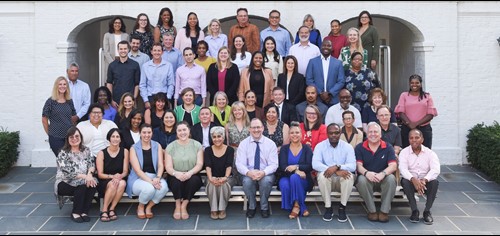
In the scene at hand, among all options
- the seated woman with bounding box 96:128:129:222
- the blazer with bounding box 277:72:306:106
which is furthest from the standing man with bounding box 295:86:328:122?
the seated woman with bounding box 96:128:129:222

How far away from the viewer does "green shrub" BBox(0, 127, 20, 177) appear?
964 centimetres

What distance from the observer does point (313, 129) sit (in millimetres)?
7824

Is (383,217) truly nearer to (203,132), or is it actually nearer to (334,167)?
(334,167)

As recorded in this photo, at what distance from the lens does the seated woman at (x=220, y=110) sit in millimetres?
8188

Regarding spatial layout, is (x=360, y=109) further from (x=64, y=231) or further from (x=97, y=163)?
(x=64, y=231)

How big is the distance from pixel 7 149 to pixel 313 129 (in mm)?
5250

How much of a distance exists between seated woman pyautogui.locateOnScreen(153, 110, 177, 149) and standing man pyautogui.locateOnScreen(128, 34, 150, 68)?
1.67m

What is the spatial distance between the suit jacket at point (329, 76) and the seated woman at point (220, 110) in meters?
1.36

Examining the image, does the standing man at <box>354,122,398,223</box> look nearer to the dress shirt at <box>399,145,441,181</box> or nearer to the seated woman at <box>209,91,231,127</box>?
the dress shirt at <box>399,145,441,181</box>

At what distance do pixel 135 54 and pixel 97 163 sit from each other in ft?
7.94

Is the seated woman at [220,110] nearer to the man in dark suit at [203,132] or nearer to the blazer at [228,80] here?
the man in dark suit at [203,132]

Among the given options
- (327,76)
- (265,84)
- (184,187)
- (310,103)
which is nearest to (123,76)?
(265,84)

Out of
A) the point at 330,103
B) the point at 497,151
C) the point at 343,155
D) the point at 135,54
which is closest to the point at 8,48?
the point at 135,54

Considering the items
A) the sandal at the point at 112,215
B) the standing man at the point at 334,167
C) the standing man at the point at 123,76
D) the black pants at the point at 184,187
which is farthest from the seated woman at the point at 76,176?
the standing man at the point at 334,167
